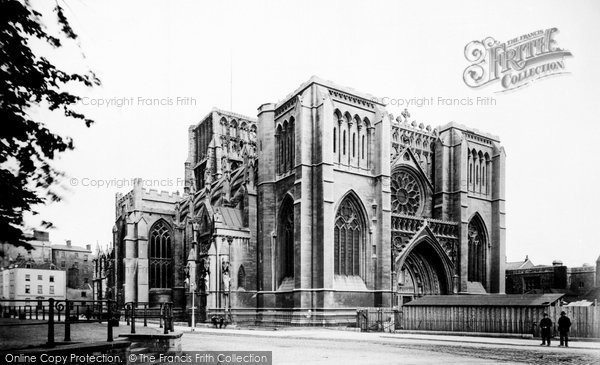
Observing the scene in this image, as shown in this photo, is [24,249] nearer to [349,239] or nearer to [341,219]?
[341,219]

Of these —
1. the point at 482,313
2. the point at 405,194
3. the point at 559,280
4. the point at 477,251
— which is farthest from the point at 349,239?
the point at 559,280

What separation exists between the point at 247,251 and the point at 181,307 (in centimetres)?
1187

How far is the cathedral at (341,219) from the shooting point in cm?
3091

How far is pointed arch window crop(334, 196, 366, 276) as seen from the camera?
105 ft

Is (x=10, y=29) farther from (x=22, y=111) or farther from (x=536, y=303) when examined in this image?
(x=536, y=303)

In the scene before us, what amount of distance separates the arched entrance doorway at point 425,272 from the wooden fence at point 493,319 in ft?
29.9

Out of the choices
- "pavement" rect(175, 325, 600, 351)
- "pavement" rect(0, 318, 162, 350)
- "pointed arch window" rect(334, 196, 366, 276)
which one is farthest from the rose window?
"pavement" rect(0, 318, 162, 350)

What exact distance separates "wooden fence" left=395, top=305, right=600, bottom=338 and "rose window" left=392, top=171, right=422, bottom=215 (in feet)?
38.5

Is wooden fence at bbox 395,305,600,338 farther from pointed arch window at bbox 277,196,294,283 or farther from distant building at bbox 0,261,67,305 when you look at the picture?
distant building at bbox 0,261,67,305

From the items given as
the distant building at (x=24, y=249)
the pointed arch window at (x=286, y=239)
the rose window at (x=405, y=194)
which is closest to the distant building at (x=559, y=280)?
Result: the rose window at (x=405, y=194)

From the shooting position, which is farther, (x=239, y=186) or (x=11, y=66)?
(x=239, y=186)

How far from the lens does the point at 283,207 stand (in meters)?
34.2

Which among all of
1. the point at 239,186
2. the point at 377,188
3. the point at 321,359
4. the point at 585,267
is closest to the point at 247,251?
the point at 239,186

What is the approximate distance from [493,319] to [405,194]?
51.3ft
